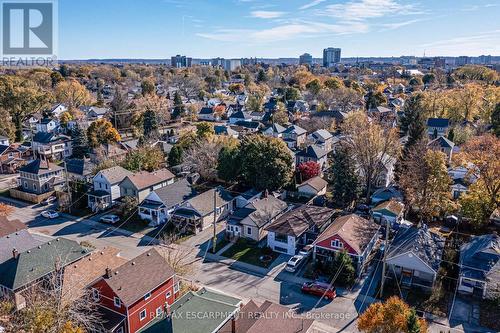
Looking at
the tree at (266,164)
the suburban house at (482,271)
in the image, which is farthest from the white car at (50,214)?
the suburban house at (482,271)

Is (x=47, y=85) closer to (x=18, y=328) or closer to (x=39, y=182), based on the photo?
(x=39, y=182)

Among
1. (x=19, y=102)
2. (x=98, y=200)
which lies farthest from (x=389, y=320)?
(x=19, y=102)

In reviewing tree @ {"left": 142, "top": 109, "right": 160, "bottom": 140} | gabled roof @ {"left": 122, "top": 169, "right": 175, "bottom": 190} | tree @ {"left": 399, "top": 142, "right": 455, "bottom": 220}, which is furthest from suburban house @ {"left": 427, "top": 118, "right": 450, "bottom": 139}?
tree @ {"left": 142, "top": 109, "right": 160, "bottom": 140}

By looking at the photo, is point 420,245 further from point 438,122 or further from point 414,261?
point 438,122

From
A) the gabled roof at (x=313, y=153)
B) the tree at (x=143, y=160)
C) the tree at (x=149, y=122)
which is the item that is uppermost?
the tree at (x=149, y=122)

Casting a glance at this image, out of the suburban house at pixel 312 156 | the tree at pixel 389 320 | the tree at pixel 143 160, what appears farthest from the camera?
the suburban house at pixel 312 156

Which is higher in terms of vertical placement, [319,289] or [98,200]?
[98,200]

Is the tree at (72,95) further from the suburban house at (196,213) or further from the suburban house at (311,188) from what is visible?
the suburban house at (311,188)
